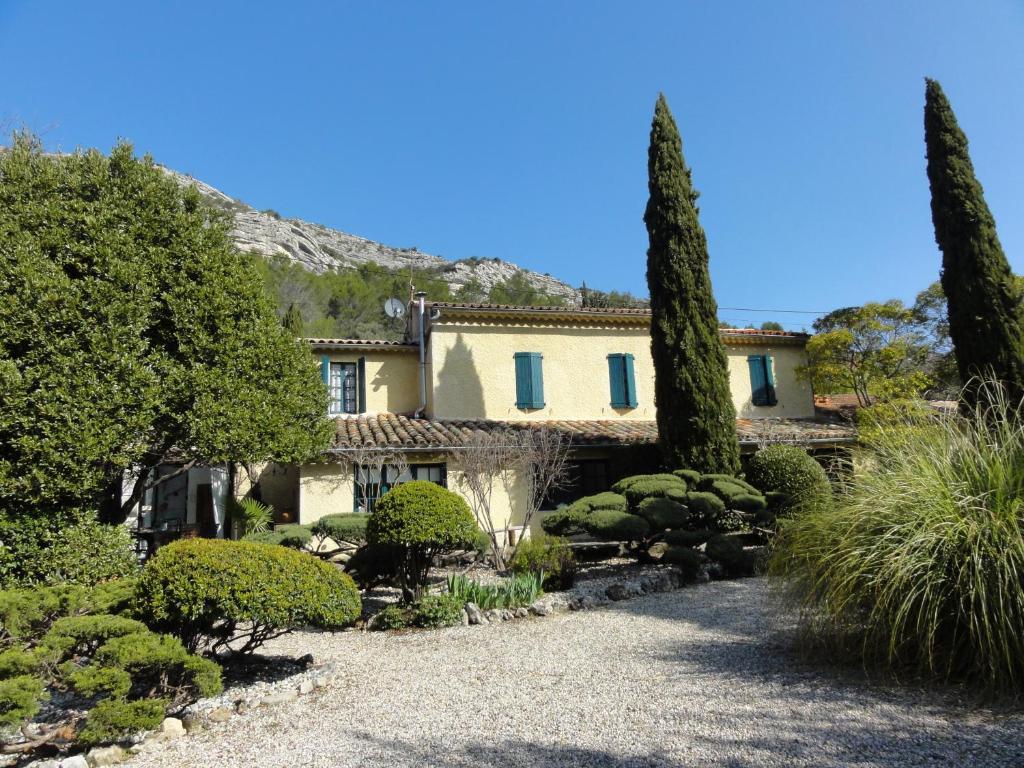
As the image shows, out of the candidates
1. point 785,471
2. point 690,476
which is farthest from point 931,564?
point 785,471

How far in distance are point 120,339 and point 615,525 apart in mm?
7056

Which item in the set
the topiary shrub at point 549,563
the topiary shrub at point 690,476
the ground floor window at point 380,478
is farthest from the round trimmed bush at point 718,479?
the ground floor window at point 380,478

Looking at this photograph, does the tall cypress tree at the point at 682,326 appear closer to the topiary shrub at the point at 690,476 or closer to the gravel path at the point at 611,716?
the topiary shrub at the point at 690,476

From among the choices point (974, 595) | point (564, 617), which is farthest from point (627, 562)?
point (974, 595)

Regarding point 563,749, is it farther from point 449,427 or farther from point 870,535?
point 449,427

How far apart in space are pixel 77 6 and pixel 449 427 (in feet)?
33.0

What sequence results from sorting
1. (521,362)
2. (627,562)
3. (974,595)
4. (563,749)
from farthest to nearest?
(521,362) → (627,562) → (974,595) → (563,749)

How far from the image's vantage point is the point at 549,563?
8.73 meters

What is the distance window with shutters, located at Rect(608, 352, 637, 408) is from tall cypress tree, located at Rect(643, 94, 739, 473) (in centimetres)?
319

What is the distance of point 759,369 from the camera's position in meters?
18.1

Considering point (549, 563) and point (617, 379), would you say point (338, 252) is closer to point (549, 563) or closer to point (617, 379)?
point (617, 379)

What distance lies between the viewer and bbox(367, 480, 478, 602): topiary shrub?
717 cm

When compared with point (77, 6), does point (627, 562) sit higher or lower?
lower

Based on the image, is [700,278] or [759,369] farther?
[759,369]
